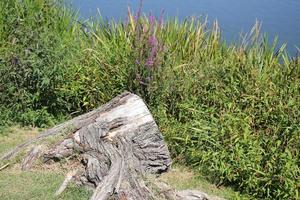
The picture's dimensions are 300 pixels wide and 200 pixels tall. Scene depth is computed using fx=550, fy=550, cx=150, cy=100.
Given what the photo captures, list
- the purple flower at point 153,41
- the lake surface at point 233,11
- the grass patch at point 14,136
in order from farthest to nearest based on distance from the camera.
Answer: the lake surface at point 233,11 < the purple flower at point 153,41 < the grass patch at point 14,136

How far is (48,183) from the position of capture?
4.68 metres

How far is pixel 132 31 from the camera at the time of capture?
22.0ft

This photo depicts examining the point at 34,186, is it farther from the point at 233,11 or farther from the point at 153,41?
the point at 233,11

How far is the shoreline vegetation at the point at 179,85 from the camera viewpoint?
5141 mm

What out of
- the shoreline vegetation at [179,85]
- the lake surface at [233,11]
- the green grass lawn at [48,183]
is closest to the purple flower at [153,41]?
the shoreline vegetation at [179,85]

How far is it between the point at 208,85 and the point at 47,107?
76.2 inches

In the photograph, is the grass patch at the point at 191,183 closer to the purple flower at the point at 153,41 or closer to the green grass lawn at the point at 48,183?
the green grass lawn at the point at 48,183

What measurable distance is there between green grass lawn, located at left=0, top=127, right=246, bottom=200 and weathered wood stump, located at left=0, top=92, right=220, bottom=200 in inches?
3.5

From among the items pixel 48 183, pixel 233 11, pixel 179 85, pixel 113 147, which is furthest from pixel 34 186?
pixel 233 11

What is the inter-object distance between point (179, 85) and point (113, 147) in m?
1.45

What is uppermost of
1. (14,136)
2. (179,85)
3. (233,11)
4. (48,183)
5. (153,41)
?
(233,11)

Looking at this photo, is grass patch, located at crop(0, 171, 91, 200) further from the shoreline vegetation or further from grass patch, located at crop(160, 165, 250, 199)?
the shoreline vegetation

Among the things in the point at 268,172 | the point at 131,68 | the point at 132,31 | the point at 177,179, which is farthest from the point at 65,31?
the point at 268,172

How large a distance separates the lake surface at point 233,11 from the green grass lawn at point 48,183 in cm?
618
